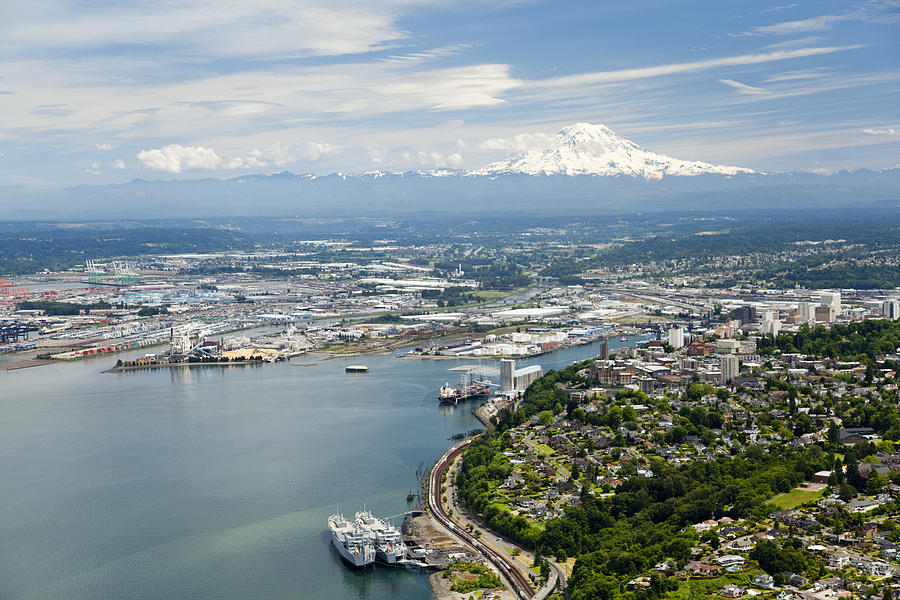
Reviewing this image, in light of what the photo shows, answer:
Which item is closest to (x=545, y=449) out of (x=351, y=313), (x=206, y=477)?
(x=206, y=477)

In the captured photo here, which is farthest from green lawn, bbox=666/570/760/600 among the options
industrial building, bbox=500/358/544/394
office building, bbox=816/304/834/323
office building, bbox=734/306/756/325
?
office building, bbox=734/306/756/325

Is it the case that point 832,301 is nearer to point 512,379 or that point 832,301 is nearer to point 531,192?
point 512,379

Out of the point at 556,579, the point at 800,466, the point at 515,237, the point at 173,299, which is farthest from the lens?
the point at 515,237

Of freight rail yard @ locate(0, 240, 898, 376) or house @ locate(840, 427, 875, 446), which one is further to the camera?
freight rail yard @ locate(0, 240, 898, 376)

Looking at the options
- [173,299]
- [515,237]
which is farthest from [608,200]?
[173,299]

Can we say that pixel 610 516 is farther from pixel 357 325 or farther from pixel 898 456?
pixel 357 325

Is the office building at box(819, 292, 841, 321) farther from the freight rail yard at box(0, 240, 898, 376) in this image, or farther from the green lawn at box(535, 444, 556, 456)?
the green lawn at box(535, 444, 556, 456)
